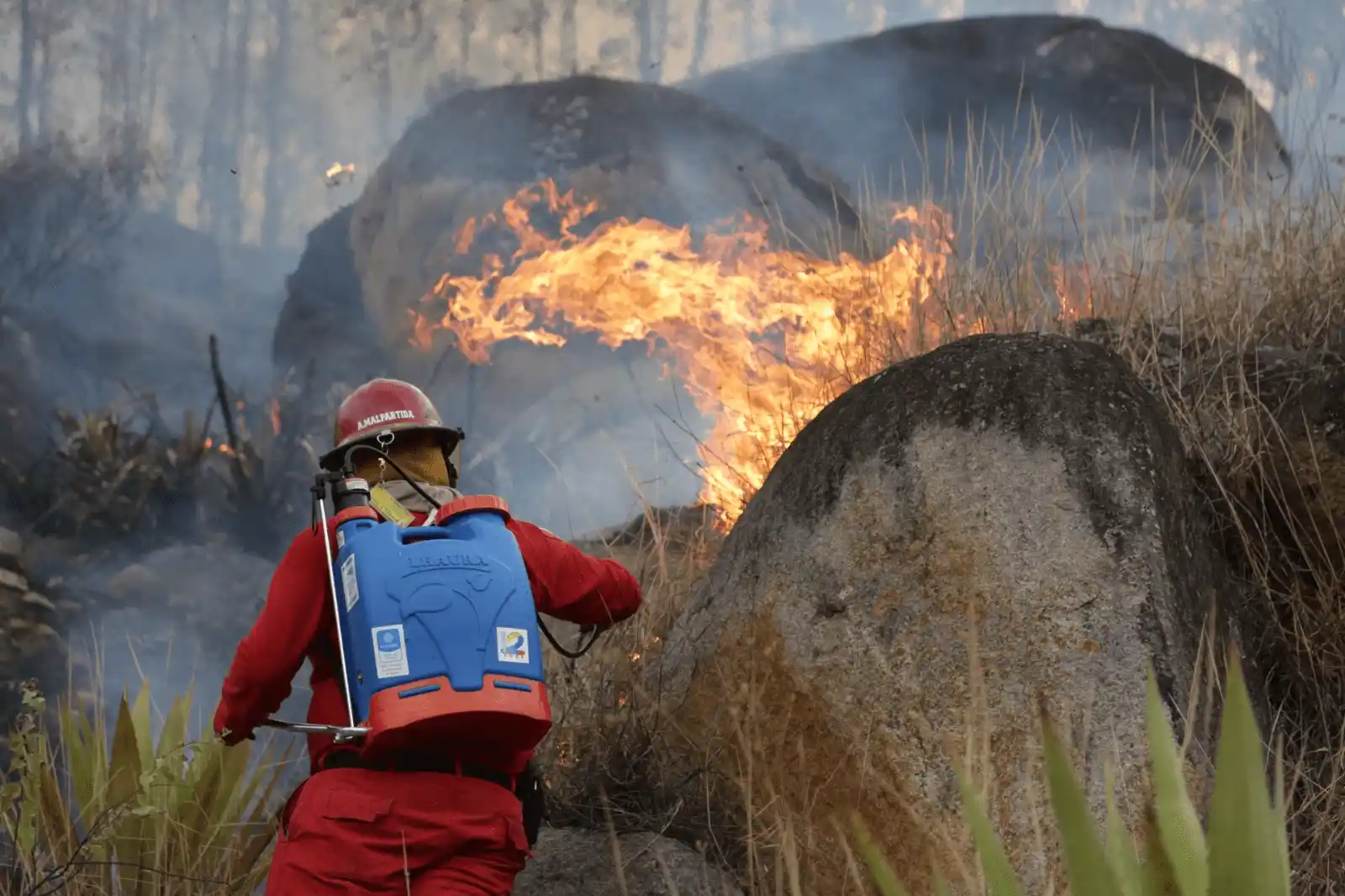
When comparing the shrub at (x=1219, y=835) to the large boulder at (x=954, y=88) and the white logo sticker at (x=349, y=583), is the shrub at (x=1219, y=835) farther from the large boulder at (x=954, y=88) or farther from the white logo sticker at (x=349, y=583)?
the large boulder at (x=954, y=88)

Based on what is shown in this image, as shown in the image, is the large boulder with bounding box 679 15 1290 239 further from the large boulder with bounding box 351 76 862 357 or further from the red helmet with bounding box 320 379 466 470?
the red helmet with bounding box 320 379 466 470

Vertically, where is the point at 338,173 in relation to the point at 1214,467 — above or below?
above

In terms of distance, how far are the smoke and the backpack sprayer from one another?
915 centimetres

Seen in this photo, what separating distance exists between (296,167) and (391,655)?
38.4 feet

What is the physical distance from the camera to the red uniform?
222 cm

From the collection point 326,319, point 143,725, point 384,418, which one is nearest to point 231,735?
point 384,418

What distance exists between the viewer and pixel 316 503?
2.36m

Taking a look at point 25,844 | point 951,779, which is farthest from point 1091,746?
point 25,844

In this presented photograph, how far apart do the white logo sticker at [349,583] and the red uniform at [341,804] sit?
93mm

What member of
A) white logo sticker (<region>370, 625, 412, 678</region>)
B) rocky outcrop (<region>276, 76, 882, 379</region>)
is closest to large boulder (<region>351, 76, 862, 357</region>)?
rocky outcrop (<region>276, 76, 882, 379</region>)

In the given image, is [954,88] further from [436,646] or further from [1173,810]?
[1173,810]

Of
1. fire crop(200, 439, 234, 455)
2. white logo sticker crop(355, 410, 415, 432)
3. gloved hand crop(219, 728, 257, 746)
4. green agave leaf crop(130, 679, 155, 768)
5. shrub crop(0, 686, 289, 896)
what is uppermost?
white logo sticker crop(355, 410, 415, 432)

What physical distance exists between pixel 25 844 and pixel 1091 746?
2.44 metres

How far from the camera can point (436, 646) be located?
216 cm
